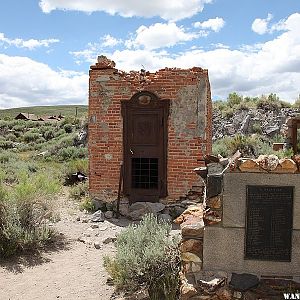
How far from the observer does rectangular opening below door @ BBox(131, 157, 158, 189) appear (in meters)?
9.83

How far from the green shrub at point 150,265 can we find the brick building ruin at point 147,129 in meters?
4.17

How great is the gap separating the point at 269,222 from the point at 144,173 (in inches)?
213

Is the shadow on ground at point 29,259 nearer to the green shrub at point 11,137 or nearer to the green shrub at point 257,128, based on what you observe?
the green shrub at point 257,128

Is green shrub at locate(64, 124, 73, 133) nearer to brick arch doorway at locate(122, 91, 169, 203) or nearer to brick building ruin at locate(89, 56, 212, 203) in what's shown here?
brick building ruin at locate(89, 56, 212, 203)

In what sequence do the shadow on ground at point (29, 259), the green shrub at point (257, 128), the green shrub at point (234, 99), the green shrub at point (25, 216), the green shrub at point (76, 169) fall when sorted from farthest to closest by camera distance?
the green shrub at point (234, 99) < the green shrub at point (257, 128) < the green shrub at point (76, 169) < the green shrub at point (25, 216) < the shadow on ground at point (29, 259)

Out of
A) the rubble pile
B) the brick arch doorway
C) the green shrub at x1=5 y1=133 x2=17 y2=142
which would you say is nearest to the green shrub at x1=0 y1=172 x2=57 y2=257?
the brick arch doorway

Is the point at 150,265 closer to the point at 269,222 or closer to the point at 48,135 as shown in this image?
the point at 269,222

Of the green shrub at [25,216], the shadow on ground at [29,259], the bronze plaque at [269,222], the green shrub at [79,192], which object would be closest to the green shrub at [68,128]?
the green shrub at [79,192]

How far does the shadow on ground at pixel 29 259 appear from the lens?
6301 mm

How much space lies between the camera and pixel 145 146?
969 centimetres

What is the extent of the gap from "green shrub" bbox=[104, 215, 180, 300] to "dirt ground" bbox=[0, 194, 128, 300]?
351 millimetres

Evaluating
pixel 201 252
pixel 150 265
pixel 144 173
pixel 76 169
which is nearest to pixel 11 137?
pixel 76 169

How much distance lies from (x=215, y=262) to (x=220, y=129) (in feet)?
59.4

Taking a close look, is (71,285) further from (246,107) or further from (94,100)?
(246,107)
